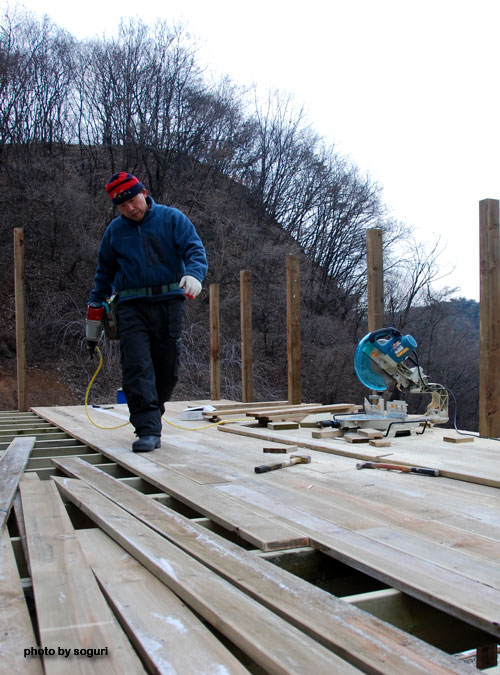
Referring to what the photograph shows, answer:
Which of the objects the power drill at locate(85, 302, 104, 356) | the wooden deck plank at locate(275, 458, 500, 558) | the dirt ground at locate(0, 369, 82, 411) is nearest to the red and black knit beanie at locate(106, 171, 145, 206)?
the power drill at locate(85, 302, 104, 356)

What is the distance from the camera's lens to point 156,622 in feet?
3.52

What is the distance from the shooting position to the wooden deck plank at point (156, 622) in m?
0.93

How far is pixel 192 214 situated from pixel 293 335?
1217cm

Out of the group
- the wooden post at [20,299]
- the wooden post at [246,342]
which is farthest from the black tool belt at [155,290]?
the wooden post at [246,342]

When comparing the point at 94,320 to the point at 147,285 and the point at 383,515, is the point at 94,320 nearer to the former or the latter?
the point at 147,285

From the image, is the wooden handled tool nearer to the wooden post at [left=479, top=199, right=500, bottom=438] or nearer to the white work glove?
the white work glove

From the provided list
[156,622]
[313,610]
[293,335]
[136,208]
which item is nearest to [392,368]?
[136,208]

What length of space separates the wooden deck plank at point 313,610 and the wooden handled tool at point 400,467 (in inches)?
49.9

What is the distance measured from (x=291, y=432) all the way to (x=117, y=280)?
1.66 m

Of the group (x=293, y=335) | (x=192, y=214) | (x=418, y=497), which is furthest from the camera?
(x=192, y=214)

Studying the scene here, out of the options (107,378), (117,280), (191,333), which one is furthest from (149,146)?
(117,280)

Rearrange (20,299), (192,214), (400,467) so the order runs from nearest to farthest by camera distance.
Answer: (400,467) → (20,299) → (192,214)

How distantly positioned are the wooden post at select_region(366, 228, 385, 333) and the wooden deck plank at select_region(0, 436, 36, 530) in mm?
2903

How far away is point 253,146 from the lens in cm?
2069
